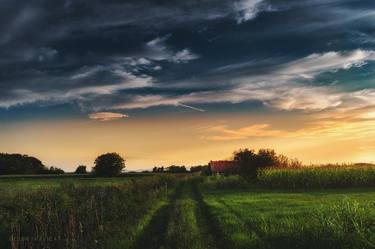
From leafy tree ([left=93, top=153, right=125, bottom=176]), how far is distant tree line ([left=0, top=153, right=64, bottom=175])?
18400 millimetres

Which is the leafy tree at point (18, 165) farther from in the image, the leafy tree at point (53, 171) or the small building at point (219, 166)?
the small building at point (219, 166)

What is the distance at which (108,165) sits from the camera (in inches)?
4097

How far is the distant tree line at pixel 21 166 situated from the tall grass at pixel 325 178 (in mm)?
78544

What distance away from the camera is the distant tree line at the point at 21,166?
112438 mm

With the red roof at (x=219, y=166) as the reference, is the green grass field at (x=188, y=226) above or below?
below

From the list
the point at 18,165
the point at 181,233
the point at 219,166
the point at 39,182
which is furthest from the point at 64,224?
the point at 18,165

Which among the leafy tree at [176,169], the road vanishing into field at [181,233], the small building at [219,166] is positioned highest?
the leafy tree at [176,169]

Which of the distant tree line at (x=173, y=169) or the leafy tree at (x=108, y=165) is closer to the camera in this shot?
the leafy tree at (x=108, y=165)

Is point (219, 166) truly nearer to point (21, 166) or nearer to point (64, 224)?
point (21, 166)

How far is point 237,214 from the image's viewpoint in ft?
80.9

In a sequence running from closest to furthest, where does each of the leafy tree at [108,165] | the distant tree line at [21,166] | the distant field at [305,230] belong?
1. the distant field at [305,230]
2. the leafy tree at [108,165]
3. the distant tree line at [21,166]

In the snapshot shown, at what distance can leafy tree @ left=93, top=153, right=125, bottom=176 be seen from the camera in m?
104

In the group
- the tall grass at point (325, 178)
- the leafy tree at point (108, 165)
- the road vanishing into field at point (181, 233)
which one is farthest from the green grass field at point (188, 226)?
the leafy tree at point (108, 165)

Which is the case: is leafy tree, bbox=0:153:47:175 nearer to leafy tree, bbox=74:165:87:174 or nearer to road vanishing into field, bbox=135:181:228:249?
leafy tree, bbox=74:165:87:174
